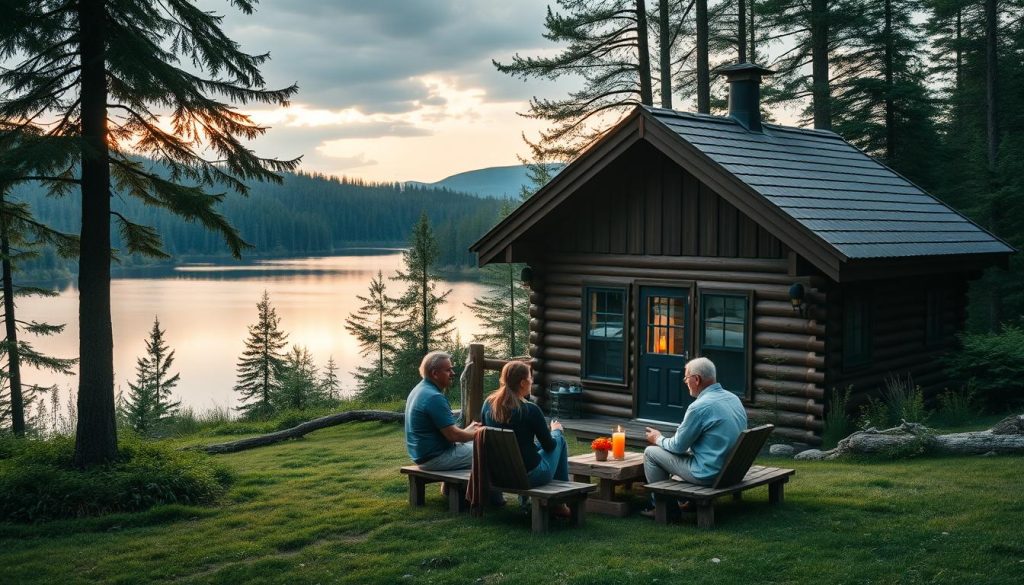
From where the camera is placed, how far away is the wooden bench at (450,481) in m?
9.03

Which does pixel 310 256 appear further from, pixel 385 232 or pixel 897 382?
pixel 897 382

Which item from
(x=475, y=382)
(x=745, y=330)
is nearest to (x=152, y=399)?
(x=475, y=382)

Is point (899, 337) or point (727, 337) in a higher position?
point (727, 337)

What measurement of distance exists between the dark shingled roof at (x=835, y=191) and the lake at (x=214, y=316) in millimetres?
26289

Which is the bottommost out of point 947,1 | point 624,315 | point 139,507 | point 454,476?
point 139,507

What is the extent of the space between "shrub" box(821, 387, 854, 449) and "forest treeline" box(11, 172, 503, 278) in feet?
364

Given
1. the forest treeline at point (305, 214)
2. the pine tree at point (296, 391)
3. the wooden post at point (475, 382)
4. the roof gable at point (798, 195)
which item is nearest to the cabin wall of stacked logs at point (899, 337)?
the roof gable at point (798, 195)

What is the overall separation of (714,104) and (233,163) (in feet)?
74.1

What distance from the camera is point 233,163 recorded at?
12812mm

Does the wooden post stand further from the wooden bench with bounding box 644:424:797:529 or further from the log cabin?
the wooden bench with bounding box 644:424:797:529

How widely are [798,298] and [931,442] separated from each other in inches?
104

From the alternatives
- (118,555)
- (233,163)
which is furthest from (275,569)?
(233,163)

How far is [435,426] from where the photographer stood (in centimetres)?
913

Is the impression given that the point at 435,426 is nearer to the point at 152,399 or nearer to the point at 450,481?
the point at 450,481
